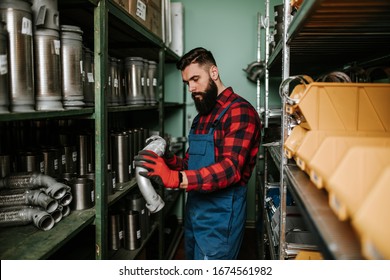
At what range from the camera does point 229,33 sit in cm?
394

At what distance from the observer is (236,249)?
2.06 m

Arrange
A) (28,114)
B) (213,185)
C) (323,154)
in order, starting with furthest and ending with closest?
(213,185)
(28,114)
(323,154)

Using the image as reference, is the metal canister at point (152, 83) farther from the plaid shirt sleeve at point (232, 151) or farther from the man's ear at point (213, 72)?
the plaid shirt sleeve at point (232, 151)

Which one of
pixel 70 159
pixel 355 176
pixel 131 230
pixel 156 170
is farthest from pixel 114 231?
pixel 355 176

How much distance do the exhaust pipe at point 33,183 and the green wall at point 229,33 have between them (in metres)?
2.83

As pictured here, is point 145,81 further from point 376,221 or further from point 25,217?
point 376,221

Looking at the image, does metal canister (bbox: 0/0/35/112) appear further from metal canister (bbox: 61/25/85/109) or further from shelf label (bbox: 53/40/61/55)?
metal canister (bbox: 61/25/85/109)

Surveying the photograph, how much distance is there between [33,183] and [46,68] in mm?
486

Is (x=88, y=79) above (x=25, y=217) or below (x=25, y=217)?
above

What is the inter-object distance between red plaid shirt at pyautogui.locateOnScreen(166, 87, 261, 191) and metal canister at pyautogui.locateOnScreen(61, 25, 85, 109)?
0.66 metres

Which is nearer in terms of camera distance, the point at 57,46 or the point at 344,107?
the point at 344,107
